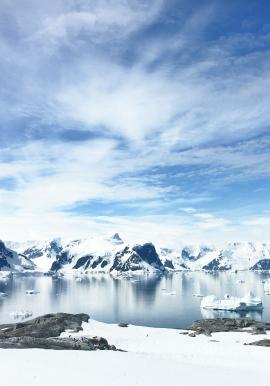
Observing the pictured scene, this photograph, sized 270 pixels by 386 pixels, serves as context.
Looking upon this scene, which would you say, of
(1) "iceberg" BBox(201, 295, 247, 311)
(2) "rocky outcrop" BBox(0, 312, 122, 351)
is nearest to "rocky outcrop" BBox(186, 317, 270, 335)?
(2) "rocky outcrop" BBox(0, 312, 122, 351)

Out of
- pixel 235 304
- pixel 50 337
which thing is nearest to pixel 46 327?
pixel 50 337

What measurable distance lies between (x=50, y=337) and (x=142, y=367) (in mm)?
21583

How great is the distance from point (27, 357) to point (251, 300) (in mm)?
77153

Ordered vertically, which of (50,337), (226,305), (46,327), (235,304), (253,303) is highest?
(46,327)

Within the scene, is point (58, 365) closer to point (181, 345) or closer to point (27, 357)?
point (27, 357)

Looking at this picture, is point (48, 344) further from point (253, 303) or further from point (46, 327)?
point (253, 303)

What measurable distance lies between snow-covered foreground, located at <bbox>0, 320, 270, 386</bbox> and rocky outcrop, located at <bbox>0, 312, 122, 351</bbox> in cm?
466

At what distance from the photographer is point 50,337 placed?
131ft

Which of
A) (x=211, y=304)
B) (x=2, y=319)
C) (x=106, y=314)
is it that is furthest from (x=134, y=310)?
(x=2, y=319)

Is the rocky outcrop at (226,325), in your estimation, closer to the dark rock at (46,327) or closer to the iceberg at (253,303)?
the dark rock at (46,327)

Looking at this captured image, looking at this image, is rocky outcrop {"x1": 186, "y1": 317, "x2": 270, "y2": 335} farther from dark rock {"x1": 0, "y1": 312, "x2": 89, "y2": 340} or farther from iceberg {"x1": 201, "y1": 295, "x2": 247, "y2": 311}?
iceberg {"x1": 201, "y1": 295, "x2": 247, "y2": 311}

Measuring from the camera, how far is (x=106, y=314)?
252 ft

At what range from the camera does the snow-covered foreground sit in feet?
61.2

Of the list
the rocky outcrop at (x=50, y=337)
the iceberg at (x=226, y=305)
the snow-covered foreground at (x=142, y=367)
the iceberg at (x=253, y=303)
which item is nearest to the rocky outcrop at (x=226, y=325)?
the snow-covered foreground at (x=142, y=367)
